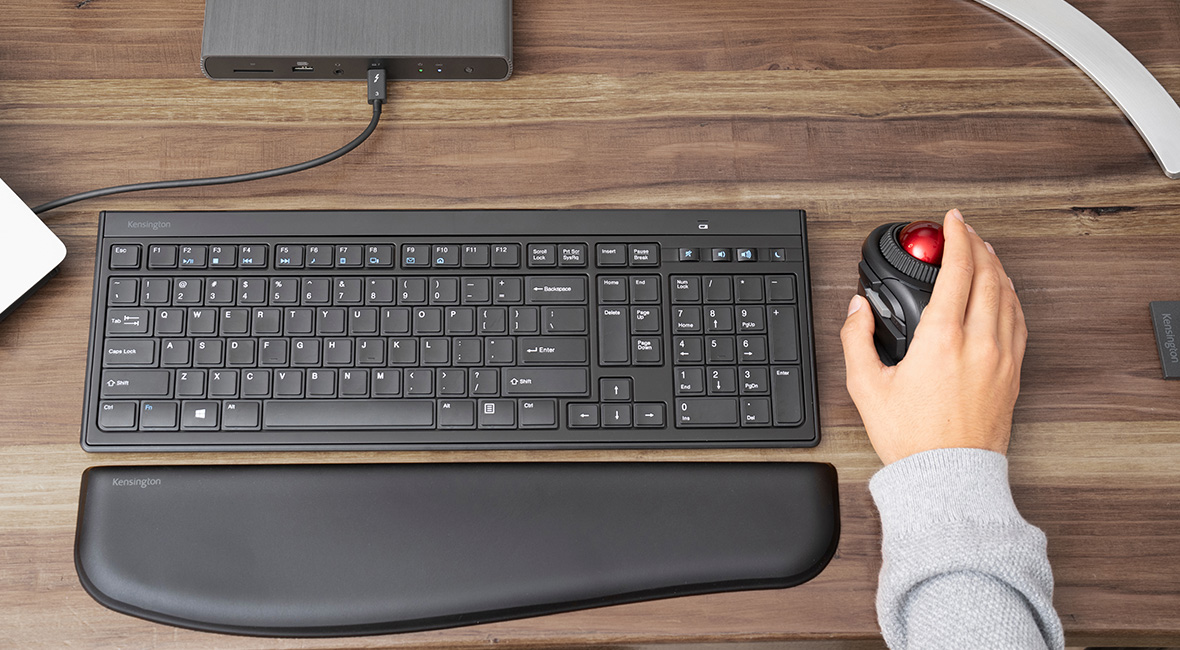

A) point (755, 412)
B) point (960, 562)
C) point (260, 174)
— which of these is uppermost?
point (260, 174)

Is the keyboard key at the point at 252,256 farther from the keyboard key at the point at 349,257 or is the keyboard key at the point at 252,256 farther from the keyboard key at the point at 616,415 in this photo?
the keyboard key at the point at 616,415

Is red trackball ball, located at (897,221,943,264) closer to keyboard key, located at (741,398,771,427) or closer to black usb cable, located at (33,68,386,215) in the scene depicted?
keyboard key, located at (741,398,771,427)

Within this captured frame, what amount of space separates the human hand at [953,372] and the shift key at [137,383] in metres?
0.56

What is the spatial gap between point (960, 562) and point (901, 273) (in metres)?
0.22

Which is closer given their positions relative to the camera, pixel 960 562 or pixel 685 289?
pixel 960 562

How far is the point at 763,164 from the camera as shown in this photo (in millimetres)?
736

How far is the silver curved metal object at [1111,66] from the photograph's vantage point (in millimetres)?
735

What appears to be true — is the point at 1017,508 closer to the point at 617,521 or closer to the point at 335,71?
the point at 617,521

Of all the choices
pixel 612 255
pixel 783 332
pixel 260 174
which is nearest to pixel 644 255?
pixel 612 255

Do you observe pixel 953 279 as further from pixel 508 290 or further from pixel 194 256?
pixel 194 256

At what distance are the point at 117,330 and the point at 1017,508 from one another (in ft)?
2.43

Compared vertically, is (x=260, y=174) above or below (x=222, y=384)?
above

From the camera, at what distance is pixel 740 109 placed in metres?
0.75

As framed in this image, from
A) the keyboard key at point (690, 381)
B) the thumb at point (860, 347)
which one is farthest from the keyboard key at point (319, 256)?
the thumb at point (860, 347)
